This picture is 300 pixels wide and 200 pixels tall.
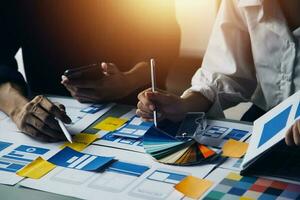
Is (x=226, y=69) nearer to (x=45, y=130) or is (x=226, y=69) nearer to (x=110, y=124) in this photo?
(x=110, y=124)

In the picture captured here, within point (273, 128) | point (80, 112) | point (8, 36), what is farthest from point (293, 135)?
point (8, 36)

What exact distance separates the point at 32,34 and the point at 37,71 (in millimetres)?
131

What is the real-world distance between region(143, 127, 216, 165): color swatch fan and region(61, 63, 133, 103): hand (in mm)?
311

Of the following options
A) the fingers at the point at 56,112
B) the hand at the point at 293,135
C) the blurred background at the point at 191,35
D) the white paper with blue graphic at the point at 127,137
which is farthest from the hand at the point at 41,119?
the blurred background at the point at 191,35

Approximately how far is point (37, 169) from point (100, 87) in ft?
1.41

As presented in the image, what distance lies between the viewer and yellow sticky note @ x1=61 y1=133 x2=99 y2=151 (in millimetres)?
1297

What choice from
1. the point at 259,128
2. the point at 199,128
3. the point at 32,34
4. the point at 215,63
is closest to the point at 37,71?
the point at 32,34

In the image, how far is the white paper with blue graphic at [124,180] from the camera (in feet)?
3.51

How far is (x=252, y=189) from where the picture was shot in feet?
3.45

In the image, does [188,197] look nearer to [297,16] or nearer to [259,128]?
[259,128]

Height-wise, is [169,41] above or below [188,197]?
above

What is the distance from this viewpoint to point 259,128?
1222 mm

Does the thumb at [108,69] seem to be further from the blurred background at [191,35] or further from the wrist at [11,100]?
the blurred background at [191,35]

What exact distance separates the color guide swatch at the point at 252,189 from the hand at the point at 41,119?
453 mm
